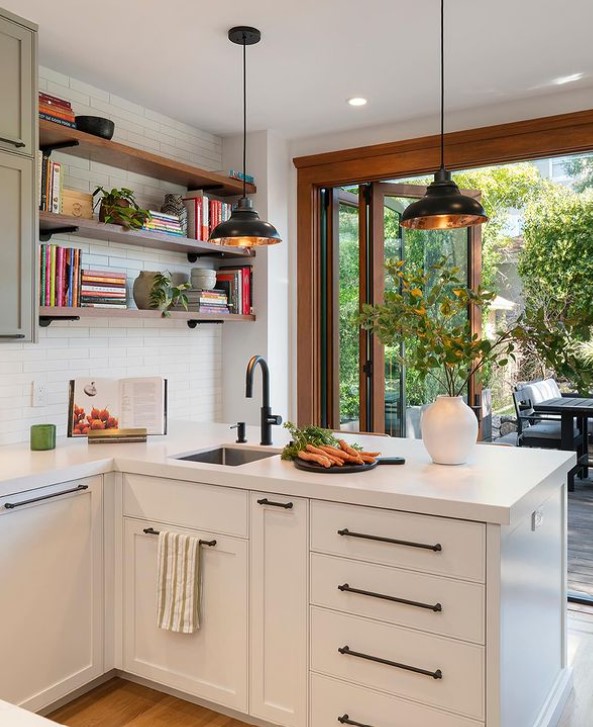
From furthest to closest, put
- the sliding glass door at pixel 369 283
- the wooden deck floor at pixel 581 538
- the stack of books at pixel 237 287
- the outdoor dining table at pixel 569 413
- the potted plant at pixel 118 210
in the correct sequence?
the outdoor dining table at pixel 569 413 → the sliding glass door at pixel 369 283 → the stack of books at pixel 237 287 → the wooden deck floor at pixel 581 538 → the potted plant at pixel 118 210

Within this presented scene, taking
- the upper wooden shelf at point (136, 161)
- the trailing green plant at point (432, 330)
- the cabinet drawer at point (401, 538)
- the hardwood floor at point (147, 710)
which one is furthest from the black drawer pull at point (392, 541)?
the upper wooden shelf at point (136, 161)

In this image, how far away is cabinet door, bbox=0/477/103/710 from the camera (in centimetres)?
231

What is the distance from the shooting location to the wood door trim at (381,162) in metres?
3.71

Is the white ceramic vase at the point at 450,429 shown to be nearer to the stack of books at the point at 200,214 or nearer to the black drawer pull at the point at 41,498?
the black drawer pull at the point at 41,498

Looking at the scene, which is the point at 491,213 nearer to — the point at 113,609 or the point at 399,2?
the point at 399,2

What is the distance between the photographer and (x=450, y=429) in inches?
95.7

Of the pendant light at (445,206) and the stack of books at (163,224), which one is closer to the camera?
the pendant light at (445,206)

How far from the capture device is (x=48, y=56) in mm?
3254

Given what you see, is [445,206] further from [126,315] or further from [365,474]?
[126,315]

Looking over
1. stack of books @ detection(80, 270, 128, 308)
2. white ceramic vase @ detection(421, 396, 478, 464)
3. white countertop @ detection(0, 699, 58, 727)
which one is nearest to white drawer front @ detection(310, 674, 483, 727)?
white ceramic vase @ detection(421, 396, 478, 464)

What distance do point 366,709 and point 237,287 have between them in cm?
274

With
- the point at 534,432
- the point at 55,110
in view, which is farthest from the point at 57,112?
the point at 534,432

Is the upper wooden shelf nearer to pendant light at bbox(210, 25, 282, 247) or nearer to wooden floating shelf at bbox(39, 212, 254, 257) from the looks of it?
wooden floating shelf at bbox(39, 212, 254, 257)

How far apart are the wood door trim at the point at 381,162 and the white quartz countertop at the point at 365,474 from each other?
152cm
